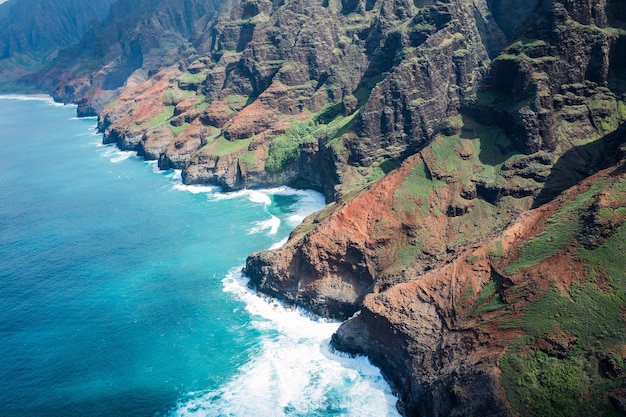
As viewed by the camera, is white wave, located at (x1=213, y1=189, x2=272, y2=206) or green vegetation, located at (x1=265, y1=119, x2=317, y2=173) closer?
white wave, located at (x1=213, y1=189, x2=272, y2=206)

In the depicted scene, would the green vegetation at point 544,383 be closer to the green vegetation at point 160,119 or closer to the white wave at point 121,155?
the white wave at point 121,155

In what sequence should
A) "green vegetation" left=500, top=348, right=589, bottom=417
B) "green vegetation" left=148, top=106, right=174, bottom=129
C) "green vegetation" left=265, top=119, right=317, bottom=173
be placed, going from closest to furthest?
"green vegetation" left=500, top=348, right=589, bottom=417 → "green vegetation" left=265, top=119, right=317, bottom=173 → "green vegetation" left=148, top=106, right=174, bottom=129

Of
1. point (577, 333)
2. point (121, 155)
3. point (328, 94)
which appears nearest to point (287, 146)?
point (328, 94)

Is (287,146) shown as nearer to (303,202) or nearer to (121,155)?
(303,202)

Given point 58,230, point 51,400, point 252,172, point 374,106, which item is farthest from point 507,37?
point 51,400

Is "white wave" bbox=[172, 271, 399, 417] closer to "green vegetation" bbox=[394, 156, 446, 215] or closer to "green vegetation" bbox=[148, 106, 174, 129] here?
"green vegetation" bbox=[394, 156, 446, 215]

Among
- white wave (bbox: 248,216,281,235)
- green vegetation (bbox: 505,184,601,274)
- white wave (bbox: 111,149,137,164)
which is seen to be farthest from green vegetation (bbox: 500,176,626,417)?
white wave (bbox: 111,149,137,164)

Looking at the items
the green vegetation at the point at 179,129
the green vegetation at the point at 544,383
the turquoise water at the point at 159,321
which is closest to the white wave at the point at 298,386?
the turquoise water at the point at 159,321
